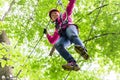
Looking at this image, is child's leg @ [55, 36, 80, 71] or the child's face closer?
child's leg @ [55, 36, 80, 71]

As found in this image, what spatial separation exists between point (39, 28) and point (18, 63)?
615cm

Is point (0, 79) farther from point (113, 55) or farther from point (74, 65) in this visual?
point (113, 55)

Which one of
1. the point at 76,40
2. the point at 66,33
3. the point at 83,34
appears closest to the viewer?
the point at 76,40

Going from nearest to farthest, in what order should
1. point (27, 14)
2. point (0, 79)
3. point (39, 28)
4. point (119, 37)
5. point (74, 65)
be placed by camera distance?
point (74, 65), point (0, 79), point (119, 37), point (39, 28), point (27, 14)

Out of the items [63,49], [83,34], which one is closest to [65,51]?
[63,49]

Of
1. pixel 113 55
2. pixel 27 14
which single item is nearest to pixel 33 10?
pixel 27 14

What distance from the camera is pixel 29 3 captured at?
11.4m

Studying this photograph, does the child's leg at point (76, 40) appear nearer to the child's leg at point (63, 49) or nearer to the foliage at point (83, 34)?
the child's leg at point (63, 49)

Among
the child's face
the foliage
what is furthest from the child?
the foliage

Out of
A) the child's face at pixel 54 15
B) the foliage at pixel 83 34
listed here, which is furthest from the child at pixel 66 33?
the foliage at pixel 83 34

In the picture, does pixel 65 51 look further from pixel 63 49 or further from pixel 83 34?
pixel 83 34

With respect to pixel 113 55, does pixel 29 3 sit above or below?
above

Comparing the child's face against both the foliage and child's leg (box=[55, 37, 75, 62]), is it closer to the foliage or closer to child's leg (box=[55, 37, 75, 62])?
child's leg (box=[55, 37, 75, 62])

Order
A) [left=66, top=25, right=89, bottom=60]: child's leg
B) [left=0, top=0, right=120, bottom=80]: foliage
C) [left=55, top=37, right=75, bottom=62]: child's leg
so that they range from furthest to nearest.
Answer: [left=0, top=0, right=120, bottom=80]: foliage < [left=55, top=37, right=75, bottom=62]: child's leg < [left=66, top=25, right=89, bottom=60]: child's leg
